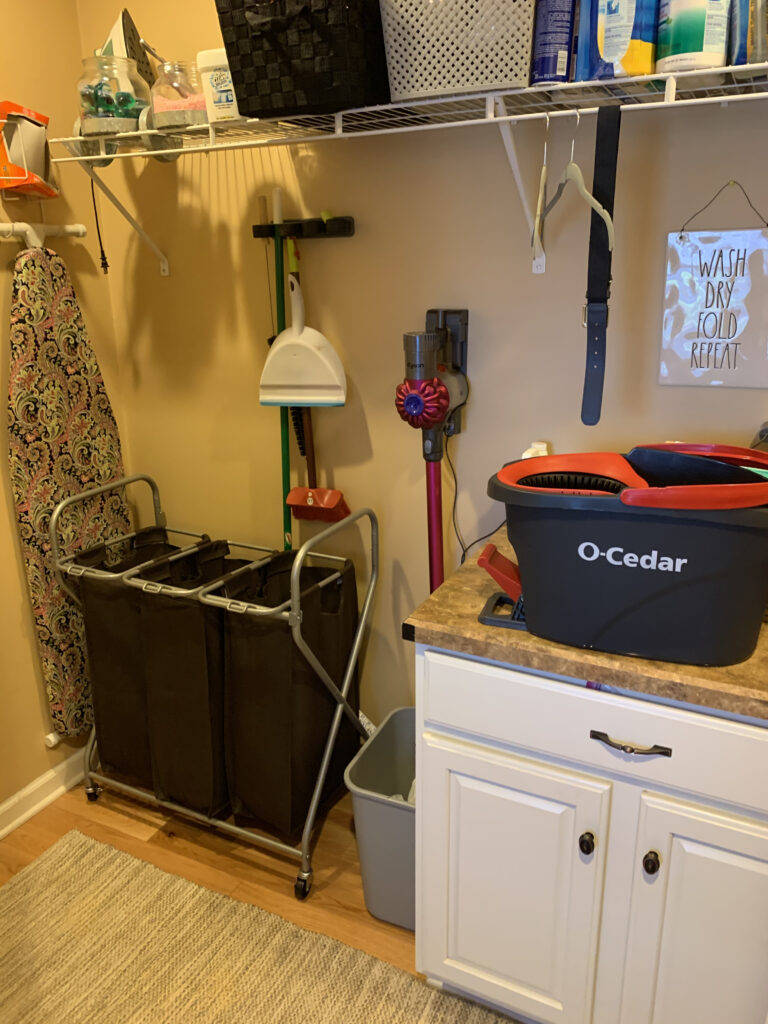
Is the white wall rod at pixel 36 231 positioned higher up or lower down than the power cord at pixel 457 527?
higher up

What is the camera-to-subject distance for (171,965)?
167cm

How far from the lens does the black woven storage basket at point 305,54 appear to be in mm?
1293

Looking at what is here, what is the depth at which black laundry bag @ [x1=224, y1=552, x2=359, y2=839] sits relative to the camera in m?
1.75

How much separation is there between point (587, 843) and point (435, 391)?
0.90 m

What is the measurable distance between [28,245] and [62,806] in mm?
1520

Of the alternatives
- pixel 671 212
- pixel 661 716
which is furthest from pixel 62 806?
pixel 671 212

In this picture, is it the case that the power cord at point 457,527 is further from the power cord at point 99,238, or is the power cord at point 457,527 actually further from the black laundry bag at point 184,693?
the power cord at point 99,238

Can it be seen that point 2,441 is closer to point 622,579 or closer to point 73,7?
point 73,7

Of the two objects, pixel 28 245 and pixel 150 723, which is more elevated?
pixel 28 245

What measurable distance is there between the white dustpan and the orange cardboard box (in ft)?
2.17

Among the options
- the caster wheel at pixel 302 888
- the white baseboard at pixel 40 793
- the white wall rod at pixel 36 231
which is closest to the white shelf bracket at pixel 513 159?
the white wall rod at pixel 36 231

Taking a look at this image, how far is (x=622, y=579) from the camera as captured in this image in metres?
1.13

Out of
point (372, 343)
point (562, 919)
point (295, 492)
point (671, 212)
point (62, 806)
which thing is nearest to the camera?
point (562, 919)

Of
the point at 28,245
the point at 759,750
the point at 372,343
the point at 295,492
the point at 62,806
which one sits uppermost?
the point at 28,245
